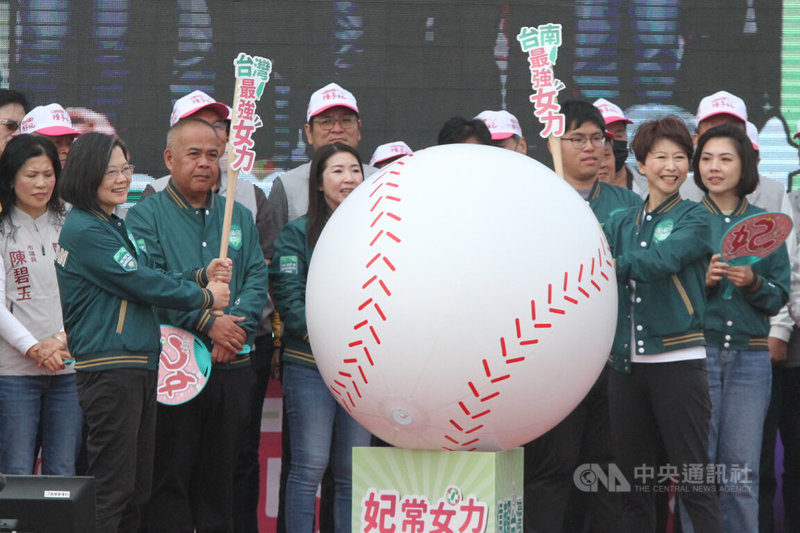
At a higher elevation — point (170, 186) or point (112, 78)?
point (112, 78)

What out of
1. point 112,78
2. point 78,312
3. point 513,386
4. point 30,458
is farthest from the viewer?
point 112,78

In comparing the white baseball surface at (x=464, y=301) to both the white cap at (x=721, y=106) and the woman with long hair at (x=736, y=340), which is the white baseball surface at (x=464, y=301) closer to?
the woman with long hair at (x=736, y=340)

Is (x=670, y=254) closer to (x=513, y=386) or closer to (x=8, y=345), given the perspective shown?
(x=513, y=386)

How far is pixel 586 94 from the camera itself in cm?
465

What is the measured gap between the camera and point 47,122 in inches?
170

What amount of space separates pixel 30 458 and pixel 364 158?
1756 millimetres

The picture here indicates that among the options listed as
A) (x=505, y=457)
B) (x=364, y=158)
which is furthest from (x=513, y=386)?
(x=364, y=158)

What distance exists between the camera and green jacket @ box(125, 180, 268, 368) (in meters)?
3.66

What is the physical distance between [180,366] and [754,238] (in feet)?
5.90

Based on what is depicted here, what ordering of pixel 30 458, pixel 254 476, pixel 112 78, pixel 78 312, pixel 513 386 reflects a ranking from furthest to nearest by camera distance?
pixel 112 78, pixel 254 476, pixel 30 458, pixel 78 312, pixel 513 386

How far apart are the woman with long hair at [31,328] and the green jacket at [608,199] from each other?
A: 6.00 feet

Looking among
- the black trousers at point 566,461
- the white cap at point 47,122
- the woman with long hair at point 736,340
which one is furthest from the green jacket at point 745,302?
the white cap at point 47,122

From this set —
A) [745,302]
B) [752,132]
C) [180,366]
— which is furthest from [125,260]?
[752,132]

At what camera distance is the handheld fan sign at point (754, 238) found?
3.44 m
